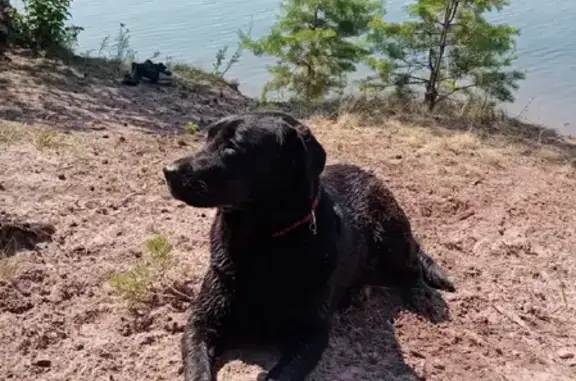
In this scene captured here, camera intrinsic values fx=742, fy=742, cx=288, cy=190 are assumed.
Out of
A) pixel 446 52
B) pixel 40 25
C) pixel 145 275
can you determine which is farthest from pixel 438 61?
pixel 145 275

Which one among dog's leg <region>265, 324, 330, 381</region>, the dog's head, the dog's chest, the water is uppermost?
the dog's head

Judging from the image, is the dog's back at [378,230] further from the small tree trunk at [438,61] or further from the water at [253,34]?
the water at [253,34]

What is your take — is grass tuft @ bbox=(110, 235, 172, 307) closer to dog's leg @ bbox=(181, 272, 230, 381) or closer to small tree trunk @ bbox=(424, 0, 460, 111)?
dog's leg @ bbox=(181, 272, 230, 381)

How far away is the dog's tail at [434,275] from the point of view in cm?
436

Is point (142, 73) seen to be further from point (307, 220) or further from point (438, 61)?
point (307, 220)

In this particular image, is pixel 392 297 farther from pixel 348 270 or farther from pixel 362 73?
pixel 362 73

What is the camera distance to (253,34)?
1406 centimetres

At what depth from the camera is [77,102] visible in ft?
25.0

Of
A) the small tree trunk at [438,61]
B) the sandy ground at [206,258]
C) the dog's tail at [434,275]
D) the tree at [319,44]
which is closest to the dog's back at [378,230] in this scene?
the dog's tail at [434,275]

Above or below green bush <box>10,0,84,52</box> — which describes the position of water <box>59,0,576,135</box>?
below

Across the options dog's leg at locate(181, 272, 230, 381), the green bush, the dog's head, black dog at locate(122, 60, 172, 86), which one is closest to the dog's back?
the dog's head

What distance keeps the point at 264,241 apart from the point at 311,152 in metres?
0.44

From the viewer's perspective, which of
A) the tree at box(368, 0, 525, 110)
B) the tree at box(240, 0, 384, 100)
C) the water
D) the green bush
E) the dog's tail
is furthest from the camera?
the water

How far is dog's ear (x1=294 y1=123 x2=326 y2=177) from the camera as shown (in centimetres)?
320
